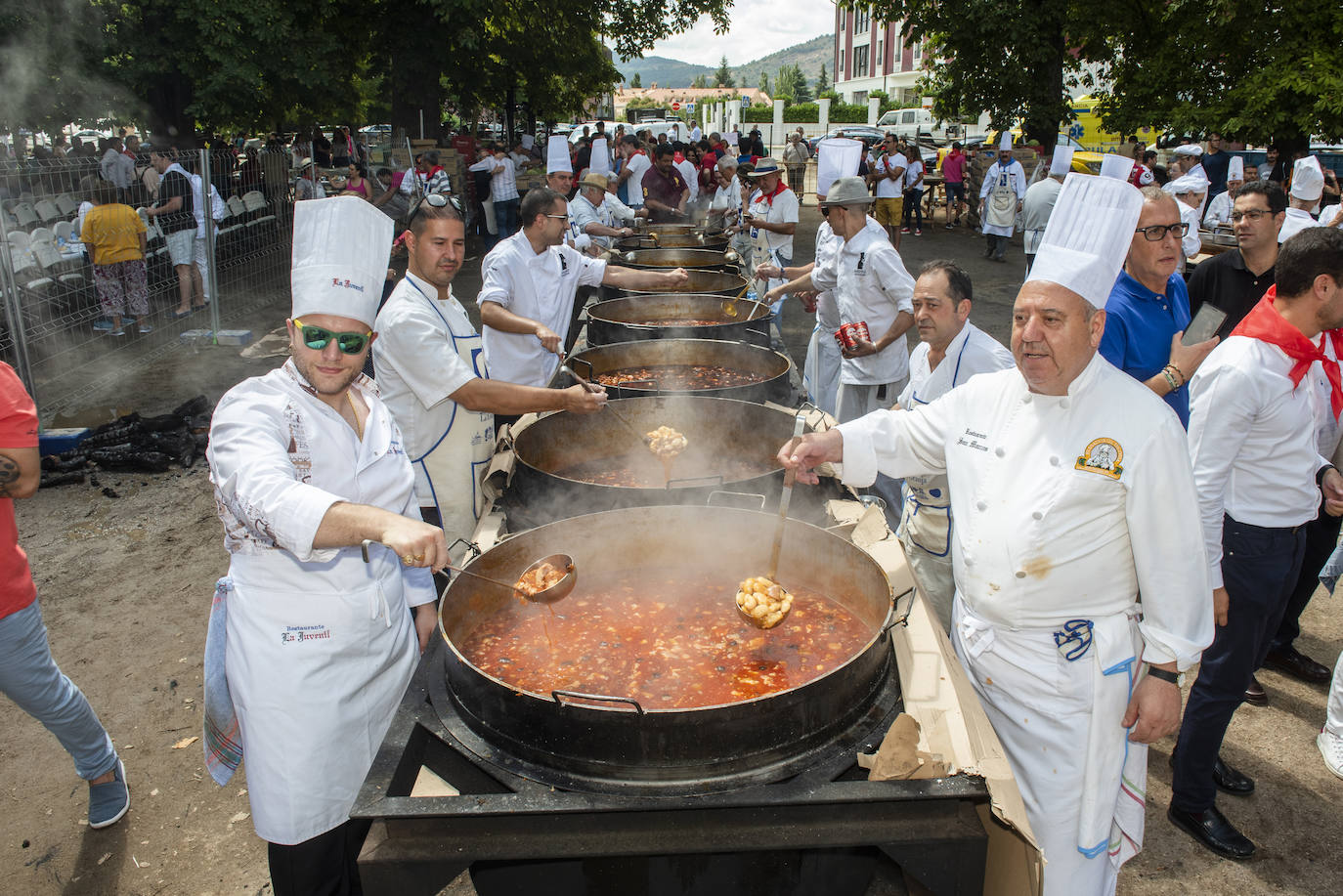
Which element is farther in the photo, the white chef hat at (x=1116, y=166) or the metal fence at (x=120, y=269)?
the metal fence at (x=120, y=269)

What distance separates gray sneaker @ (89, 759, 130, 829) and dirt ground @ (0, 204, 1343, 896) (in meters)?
0.06

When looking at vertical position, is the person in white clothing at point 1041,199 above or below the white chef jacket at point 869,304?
above

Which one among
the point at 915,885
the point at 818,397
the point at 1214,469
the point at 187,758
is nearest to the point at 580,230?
the point at 818,397

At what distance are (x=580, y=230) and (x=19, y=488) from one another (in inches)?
312

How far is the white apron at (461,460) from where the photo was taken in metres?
3.99

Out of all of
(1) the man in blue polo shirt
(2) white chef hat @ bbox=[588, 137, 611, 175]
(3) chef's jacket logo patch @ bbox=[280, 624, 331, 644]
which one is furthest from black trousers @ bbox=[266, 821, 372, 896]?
(2) white chef hat @ bbox=[588, 137, 611, 175]

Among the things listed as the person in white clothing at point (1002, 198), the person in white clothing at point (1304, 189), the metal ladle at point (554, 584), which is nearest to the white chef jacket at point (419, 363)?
the metal ladle at point (554, 584)

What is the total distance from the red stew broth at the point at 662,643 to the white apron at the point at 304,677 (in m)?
0.45

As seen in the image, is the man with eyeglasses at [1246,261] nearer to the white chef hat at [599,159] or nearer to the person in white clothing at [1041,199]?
the person in white clothing at [1041,199]

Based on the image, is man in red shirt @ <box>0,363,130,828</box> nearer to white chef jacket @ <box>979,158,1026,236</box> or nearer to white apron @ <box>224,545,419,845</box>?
white apron @ <box>224,545,419,845</box>

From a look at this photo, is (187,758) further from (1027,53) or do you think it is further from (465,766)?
(1027,53)

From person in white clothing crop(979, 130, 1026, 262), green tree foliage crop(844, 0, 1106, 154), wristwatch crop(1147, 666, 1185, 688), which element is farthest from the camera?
green tree foliage crop(844, 0, 1106, 154)

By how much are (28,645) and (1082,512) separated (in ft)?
12.4

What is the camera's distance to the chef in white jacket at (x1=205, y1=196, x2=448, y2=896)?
2.41 m
